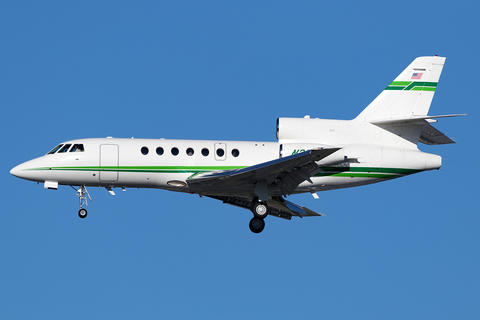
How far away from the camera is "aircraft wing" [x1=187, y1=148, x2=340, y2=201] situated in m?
20.9

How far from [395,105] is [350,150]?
3143 millimetres

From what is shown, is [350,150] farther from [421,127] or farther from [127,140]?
[127,140]

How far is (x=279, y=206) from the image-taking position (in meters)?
26.4

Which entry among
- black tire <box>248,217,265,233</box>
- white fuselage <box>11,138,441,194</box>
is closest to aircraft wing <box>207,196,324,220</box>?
black tire <box>248,217,265,233</box>

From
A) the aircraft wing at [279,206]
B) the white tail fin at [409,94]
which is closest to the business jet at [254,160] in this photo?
the white tail fin at [409,94]

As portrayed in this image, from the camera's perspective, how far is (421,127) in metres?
24.5

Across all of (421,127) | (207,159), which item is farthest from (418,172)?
(207,159)

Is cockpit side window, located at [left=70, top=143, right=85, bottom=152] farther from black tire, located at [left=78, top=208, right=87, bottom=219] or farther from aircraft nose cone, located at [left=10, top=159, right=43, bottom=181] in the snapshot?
black tire, located at [left=78, top=208, right=87, bottom=219]

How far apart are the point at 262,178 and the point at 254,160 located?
1.31 metres

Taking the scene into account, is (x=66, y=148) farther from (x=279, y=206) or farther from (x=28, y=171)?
(x=279, y=206)

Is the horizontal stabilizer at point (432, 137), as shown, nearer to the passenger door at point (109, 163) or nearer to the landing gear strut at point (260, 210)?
the landing gear strut at point (260, 210)

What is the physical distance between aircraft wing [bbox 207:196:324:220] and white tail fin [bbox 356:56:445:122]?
5.01m

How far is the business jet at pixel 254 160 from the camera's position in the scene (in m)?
23.2

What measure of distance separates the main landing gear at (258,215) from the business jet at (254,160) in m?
0.04
